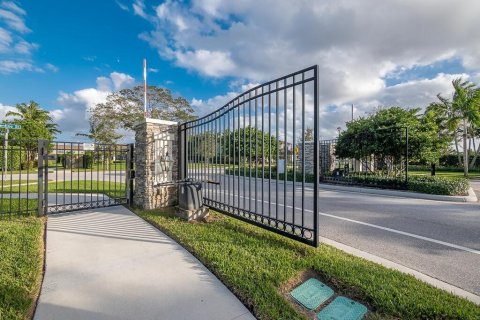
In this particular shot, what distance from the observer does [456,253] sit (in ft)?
11.9

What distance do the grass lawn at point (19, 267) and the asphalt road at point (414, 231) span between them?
2.86 metres

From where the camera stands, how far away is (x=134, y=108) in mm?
26234

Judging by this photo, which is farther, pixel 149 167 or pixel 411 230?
pixel 149 167

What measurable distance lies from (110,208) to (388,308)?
6137 mm

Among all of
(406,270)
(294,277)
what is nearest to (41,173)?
(294,277)

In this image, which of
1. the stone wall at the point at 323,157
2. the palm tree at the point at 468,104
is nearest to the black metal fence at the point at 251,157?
the stone wall at the point at 323,157

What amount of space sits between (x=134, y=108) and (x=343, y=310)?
91.8 ft

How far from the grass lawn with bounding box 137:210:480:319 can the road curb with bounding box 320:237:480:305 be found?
21cm

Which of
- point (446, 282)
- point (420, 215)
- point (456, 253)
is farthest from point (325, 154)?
point (446, 282)

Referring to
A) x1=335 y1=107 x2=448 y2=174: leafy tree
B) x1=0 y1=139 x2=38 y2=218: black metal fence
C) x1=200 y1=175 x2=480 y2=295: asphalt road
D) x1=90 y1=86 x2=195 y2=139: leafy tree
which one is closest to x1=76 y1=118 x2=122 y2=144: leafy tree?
x1=90 y1=86 x2=195 y2=139: leafy tree

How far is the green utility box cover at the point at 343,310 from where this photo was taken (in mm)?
2189

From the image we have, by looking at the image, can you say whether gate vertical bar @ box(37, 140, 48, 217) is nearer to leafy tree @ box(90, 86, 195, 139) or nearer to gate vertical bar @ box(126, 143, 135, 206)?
gate vertical bar @ box(126, 143, 135, 206)

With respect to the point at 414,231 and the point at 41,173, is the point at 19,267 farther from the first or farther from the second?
the point at 414,231

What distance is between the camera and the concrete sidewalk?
2.20 meters
